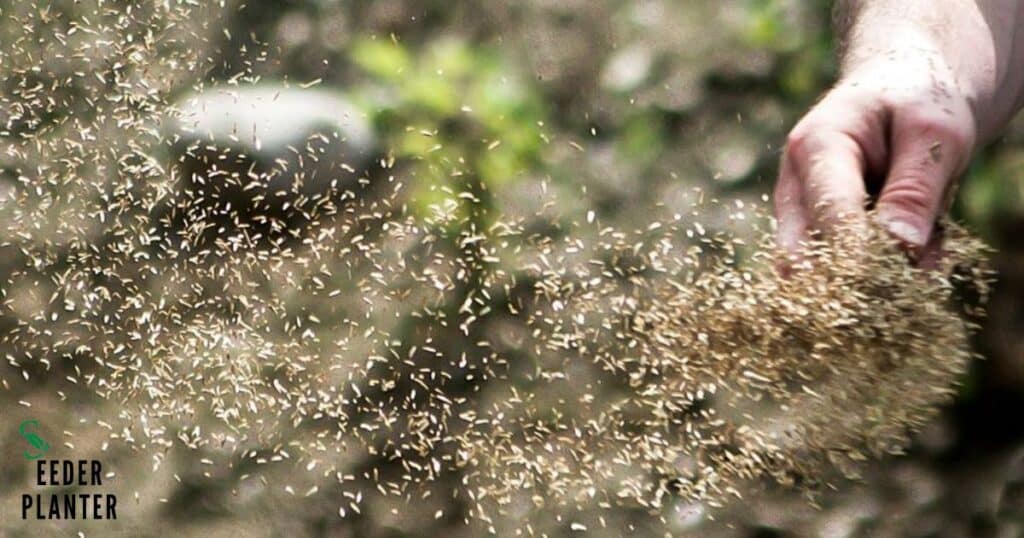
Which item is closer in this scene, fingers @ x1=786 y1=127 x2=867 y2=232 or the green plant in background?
fingers @ x1=786 y1=127 x2=867 y2=232

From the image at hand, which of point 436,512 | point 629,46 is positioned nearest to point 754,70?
Result: point 629,46

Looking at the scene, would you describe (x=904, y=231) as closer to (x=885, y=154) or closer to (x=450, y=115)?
(x=885, y=154)

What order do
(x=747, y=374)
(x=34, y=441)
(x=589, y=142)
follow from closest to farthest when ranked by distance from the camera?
(x=747, y=374) < (x=34, y=441) < (x=589, y=142)

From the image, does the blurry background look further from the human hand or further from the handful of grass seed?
the human hand

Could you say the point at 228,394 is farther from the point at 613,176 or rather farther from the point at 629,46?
the point at 629,46

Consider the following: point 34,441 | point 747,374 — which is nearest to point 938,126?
point 747,374

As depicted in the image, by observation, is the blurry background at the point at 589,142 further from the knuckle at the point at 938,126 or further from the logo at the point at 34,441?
the knuckle at the point at 938,126

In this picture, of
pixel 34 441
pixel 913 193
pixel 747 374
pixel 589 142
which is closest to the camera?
pixel 913 193

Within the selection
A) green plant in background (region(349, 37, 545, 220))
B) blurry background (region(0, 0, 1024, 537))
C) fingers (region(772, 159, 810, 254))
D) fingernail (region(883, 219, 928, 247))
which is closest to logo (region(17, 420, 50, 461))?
blurry background (region(0, 0, 1024, 537))
